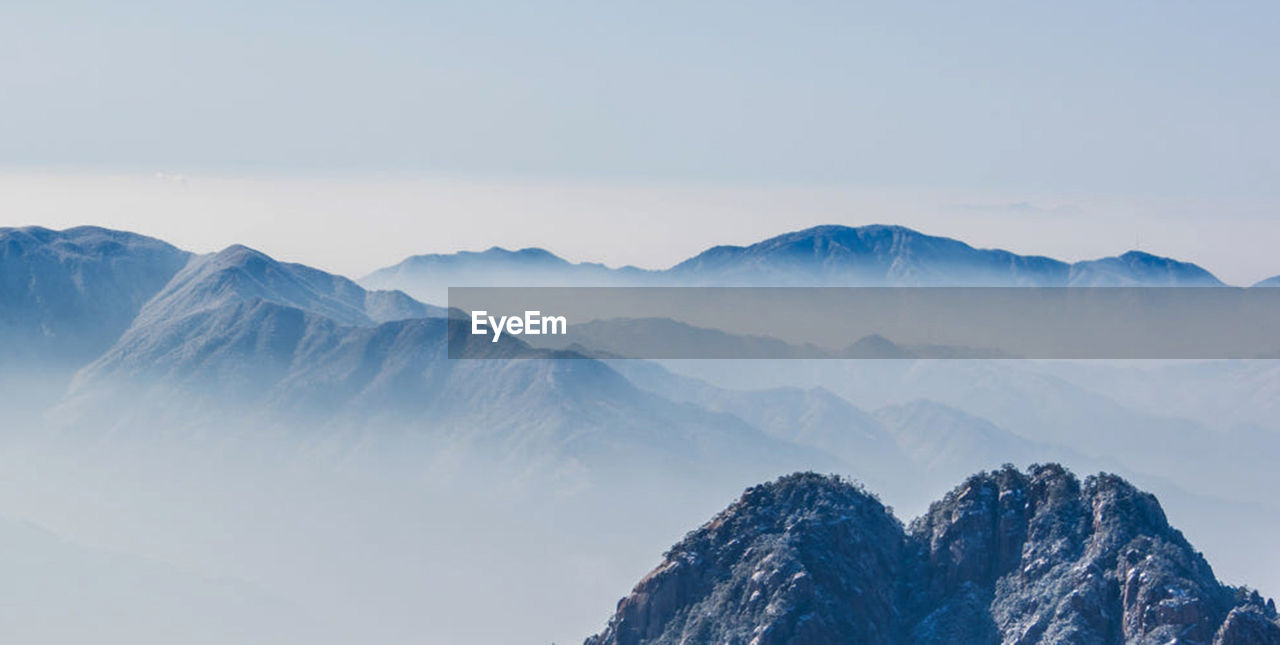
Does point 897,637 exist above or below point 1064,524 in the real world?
below

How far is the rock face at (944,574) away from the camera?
A: 122000 mm

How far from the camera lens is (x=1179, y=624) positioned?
11844cm

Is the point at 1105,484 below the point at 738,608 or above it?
above

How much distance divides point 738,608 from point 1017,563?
65.0 feet

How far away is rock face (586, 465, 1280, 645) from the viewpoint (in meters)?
122

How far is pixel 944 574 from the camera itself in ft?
436

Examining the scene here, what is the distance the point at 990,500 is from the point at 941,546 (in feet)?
15.7

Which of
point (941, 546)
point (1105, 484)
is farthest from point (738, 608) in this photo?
point (1105, 484)

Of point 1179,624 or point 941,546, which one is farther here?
point 941,546

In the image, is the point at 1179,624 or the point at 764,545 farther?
the point at 764,545

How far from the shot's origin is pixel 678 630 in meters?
129

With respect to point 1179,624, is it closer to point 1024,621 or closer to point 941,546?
point 1024,621

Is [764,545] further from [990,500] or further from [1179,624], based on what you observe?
[1179,624]

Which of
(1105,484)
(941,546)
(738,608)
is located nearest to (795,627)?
(738,608)
